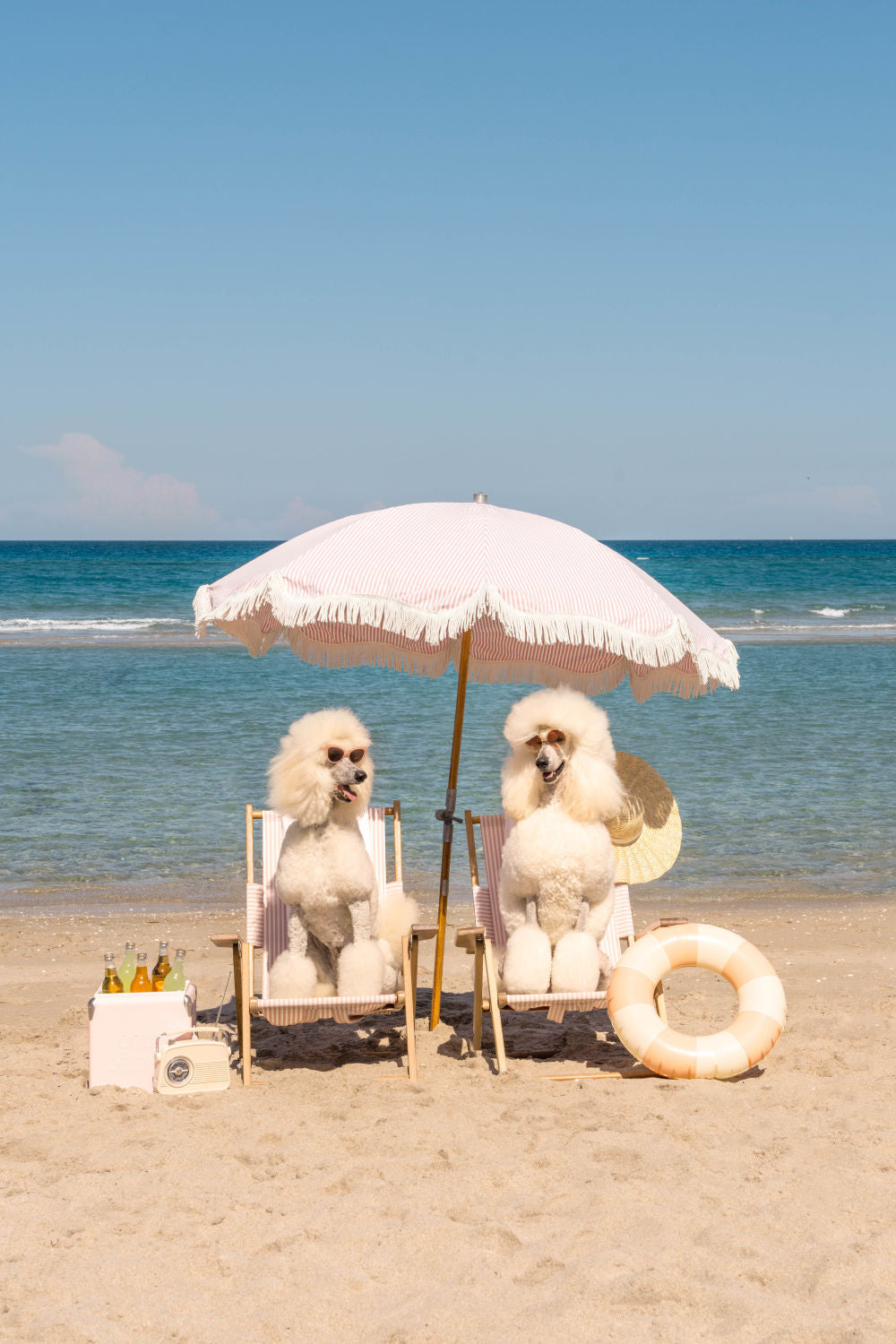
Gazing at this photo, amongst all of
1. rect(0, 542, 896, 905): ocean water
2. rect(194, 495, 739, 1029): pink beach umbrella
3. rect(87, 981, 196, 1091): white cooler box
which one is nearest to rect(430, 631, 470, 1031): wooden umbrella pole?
rect(194, 495, 739, 1029): pink beach umbrella

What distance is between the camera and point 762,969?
14.7 feet

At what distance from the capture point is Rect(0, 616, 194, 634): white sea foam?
32.6 metres

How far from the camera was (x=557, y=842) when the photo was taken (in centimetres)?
471

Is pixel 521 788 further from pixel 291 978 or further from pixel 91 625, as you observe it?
pixel 91 625

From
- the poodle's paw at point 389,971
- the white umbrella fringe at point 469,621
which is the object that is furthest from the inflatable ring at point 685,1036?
the white umbrella fringe at point 469,621

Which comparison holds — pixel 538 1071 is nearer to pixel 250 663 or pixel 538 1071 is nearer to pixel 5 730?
pixel 5 730

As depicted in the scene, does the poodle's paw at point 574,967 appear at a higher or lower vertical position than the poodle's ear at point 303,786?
lower

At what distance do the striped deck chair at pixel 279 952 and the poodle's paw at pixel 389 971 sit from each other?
57mm

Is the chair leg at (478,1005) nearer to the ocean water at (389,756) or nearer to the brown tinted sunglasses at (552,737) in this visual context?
the brown tinted sunglasses at (552,737)

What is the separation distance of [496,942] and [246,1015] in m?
1.22

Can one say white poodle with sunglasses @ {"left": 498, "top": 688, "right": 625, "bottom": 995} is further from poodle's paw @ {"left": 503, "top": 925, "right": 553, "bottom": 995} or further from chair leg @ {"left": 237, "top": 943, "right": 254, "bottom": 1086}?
chair leg @ {"left": 237, "top": 943, "right": 254, "bottom": 1086}

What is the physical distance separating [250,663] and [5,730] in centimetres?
927

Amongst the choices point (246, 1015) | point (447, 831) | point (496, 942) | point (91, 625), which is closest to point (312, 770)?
point (447, 831)

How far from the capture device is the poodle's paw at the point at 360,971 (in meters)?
4.61
